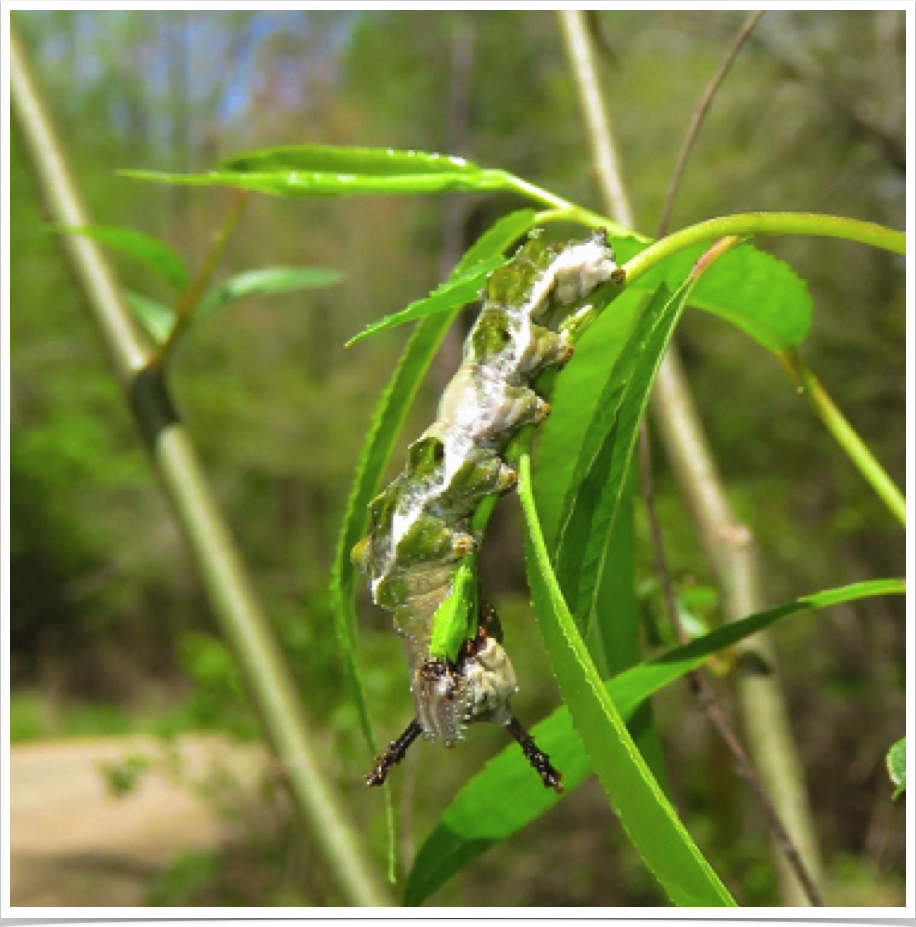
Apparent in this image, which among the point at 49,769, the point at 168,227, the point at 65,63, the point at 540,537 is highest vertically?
the point at 65,63

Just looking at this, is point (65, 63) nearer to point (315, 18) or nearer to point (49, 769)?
point (315, 18)

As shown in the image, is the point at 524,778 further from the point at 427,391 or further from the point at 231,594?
the point at 427,391

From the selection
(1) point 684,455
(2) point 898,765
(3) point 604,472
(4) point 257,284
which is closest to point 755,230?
(3) point 604,472

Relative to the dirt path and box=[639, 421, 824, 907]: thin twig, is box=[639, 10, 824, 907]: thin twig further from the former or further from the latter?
the dirt path

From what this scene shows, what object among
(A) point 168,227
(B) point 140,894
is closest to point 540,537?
(B) point 140,894

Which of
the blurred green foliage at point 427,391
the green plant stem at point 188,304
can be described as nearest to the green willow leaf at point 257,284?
the green plant stem at point 188,304

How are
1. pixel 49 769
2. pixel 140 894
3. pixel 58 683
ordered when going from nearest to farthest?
pixel 140 894, pixel 49 769, pixel 58 683

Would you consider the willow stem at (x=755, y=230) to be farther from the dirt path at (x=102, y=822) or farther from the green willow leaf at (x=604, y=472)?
the dirt path at (x=102, y=822)
